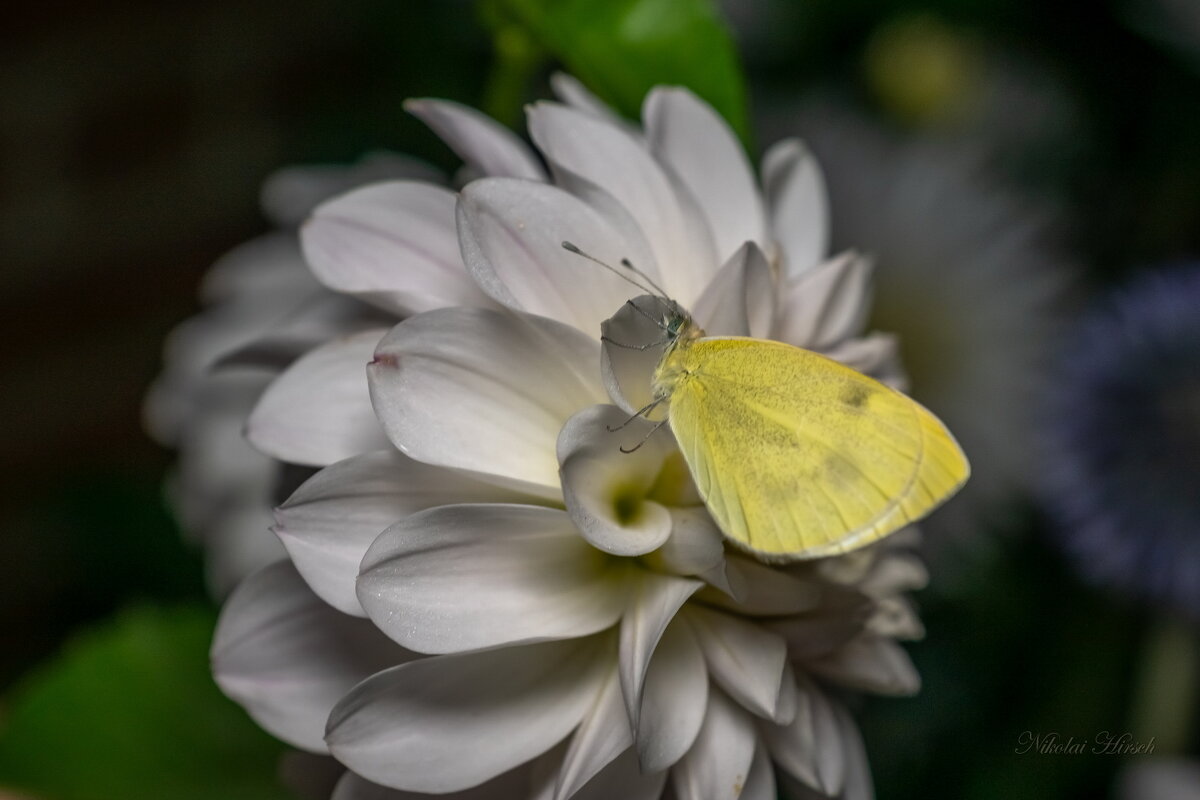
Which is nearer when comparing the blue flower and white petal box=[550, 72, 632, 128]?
white petal box=[550, 72, 632, 128]

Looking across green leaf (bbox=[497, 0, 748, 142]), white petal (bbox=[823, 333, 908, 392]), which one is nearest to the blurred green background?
green leaf (bbox=[497, 0, 748, 142])

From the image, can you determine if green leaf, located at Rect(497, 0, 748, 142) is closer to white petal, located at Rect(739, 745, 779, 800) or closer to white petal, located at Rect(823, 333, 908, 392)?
white petal, located at Rect(823, 333, 908, 392)

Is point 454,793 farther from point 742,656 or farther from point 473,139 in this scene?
point 473,139

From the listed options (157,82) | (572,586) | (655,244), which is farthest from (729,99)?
(157,82)

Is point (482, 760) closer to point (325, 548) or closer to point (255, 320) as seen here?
point (325, 548)

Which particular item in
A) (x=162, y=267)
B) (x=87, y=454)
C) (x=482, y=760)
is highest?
(x=482, y=760)
